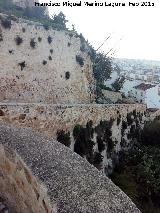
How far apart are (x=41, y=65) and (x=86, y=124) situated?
490 inches

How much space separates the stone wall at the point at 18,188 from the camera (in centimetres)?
548

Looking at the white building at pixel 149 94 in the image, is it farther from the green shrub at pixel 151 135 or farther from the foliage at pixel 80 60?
the green shrub at pixel 151 135

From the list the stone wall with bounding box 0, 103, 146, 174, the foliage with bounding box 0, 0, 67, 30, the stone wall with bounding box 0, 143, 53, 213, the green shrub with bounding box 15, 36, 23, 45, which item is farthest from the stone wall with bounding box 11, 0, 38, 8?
the stone wall with bounding box 0, 143, 53, 213

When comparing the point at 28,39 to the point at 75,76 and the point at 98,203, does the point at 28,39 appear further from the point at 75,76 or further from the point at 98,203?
the point at 98,203

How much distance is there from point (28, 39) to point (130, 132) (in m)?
9.60

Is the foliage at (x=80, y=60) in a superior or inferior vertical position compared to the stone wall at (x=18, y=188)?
superior

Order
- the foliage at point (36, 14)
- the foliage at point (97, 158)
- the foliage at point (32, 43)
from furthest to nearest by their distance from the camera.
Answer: the foliage at point (36, 14)
the foliage at point (32, 43)
the foliage at point (97, 158)

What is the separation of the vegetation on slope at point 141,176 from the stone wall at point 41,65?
25.5ft

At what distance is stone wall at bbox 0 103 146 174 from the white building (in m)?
25.7

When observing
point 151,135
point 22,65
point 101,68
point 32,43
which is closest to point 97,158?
point 151,135

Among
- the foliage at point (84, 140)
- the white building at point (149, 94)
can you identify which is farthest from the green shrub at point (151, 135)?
the white building at point (149, 94)

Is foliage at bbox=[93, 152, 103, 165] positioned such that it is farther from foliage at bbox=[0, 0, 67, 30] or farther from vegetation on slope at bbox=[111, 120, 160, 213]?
foliage at bbox=[0, 0, 67, 30]

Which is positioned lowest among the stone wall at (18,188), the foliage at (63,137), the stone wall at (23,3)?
the foliage at (63,137)

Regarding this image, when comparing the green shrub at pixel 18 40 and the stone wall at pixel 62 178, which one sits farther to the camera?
the green shrub at pixel 18 40
